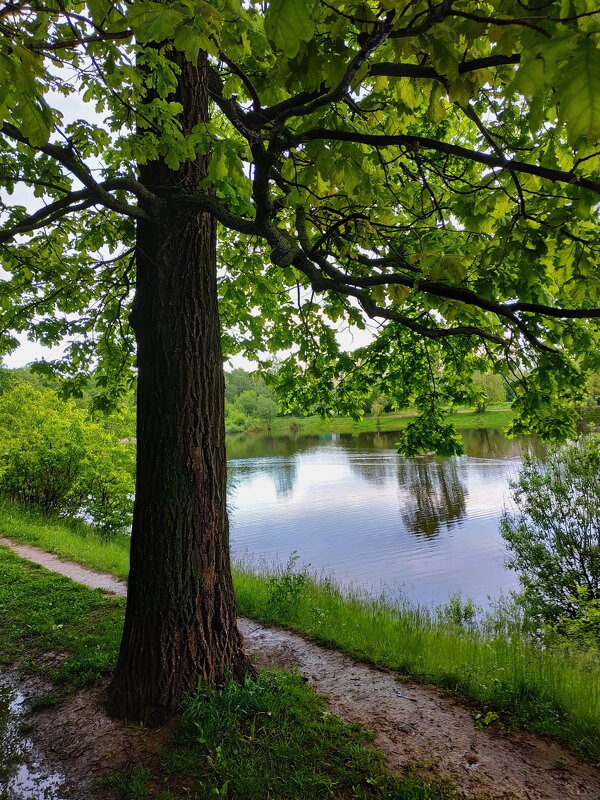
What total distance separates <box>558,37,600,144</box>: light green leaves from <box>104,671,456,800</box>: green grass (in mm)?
3451

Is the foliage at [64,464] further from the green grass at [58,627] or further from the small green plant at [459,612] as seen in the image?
the small green plant at [459,612]

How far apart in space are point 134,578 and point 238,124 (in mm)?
3253

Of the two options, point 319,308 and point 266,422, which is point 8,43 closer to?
point 319,308

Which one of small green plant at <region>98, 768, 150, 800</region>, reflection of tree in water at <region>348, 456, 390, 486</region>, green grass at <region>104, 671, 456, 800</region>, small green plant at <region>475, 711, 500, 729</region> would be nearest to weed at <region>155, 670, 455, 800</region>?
green grass at <region>104, 671, 456, 800</region>

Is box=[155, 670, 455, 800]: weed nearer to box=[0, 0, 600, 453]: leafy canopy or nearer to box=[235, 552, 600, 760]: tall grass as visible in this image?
box=[235, 552, 600, 760]: tall grass

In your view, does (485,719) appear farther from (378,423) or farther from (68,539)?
(378,423)

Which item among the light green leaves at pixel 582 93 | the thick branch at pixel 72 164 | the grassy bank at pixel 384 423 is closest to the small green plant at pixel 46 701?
the thick branch at pixel 72 164

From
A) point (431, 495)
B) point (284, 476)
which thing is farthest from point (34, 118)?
point (284, 476)

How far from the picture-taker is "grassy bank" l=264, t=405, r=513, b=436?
4381cm

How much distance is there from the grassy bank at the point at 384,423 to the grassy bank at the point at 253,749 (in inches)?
995

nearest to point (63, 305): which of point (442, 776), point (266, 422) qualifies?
point (442, 776)

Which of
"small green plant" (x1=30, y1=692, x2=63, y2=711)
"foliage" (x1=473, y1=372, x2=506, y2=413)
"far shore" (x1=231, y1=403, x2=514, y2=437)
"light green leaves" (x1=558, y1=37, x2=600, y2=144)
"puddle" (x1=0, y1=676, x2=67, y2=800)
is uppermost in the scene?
"foliage" (x1=473, y1=372, x2=506, y2=413)

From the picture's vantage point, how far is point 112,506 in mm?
13938

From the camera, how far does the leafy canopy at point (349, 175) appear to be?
155 centimetres
